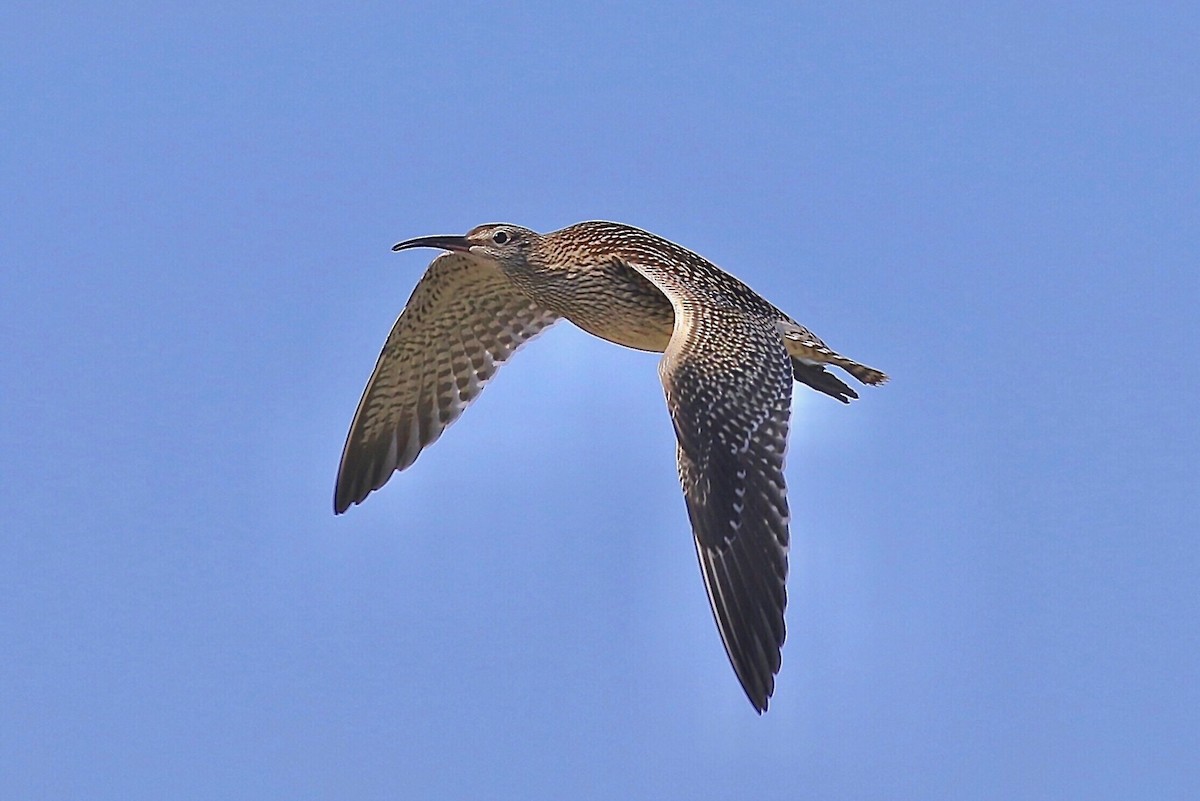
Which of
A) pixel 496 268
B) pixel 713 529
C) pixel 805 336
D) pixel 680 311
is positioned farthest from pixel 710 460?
pixel 496 268

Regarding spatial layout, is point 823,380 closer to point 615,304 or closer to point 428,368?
point 615,304

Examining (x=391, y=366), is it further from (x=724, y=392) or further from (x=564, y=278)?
(x=724, y=392)

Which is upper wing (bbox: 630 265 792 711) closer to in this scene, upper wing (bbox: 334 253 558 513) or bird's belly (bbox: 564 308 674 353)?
bird's belly (bbox: 564 308 674 353)

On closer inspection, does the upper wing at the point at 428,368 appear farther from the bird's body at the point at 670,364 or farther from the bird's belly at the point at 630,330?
the bird's belly at the point at 630,330

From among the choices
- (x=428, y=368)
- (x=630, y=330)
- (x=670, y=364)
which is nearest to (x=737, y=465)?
(x=670, y=364)

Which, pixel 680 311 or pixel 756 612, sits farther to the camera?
pixel 680 311

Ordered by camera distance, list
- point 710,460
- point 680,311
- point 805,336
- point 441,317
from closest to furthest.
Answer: point 710,460 → point 680,311 → point 805,336 → point 441,317

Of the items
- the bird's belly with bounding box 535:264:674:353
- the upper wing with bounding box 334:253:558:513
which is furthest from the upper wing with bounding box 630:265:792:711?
the upper wing with bounding box 334:253:558:513
